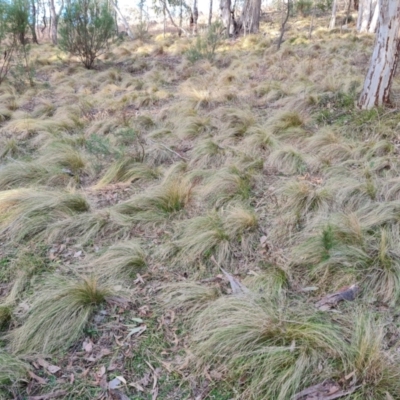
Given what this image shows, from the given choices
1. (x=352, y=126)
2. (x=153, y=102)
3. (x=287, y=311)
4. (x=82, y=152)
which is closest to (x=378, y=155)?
(x=352, y=126)

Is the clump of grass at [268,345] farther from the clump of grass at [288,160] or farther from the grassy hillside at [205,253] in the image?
the clump of grass at [288,160]

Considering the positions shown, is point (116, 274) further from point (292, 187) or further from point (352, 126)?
point (352, 126)

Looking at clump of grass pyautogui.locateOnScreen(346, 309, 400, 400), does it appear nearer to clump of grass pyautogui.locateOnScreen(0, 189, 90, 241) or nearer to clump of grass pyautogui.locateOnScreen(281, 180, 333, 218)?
clump of grass pyautogui.locateOnScreen(281, 180, 333, 218)

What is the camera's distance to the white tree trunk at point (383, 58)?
4.62m

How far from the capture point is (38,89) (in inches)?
345

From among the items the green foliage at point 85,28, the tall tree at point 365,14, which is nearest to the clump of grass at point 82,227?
the green foliage at point 85,28

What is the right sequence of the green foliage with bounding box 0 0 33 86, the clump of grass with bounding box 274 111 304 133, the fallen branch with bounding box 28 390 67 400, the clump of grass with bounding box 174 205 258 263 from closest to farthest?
1. the fallen branch with bounding box 28 390 67 400
2. the clump of grass with bounding box 174 205 258 263
3. the clump of grass with bounding box 274 111 304 133
4. the green foliage with bounding box 0 0 33 86

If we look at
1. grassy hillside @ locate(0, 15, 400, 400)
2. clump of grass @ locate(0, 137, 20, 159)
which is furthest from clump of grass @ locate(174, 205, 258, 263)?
clump of grass @ locate(0, 137, 20, 159)

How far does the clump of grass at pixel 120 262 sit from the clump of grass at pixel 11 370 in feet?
2.68

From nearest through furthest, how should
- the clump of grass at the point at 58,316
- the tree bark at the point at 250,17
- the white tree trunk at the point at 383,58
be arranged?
the clump of grass at the point at 58,316 < the white tree trunk at the point at 383,58 < the tree bark at the point at 250,17

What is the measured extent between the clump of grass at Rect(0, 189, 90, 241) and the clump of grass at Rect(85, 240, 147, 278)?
773 millimetres

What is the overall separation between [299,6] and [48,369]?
1776 cm

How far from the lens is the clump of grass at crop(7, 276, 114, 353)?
83.4 inches

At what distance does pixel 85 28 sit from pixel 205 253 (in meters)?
9.52
